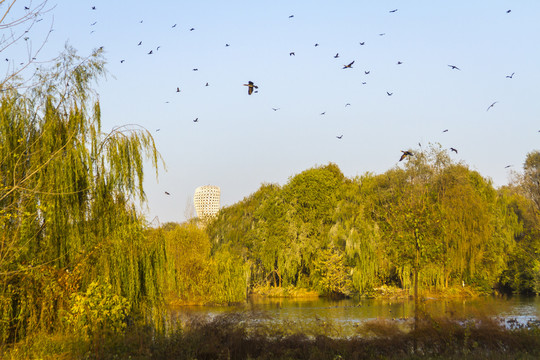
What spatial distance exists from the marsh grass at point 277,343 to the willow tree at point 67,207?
3.15ft

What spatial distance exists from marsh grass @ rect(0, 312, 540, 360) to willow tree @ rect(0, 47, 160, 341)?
0.96 metres

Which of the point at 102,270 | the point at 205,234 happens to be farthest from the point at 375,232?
the point at 102,270

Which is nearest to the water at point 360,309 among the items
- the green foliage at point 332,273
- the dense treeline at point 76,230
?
the green foliage at point 332,273

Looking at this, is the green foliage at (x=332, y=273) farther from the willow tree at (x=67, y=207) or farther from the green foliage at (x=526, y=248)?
the willow tree at (x=67, y=207)

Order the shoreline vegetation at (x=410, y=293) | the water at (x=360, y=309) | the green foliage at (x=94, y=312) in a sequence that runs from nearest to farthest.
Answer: the green foliage at (x=94, y=312) → the water at (x=360, y=309) → the shoreline vegetation at (x=410, y=293)

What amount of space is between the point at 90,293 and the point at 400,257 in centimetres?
1111

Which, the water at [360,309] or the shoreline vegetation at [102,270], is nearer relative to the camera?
the shoreline vegetation at [102,270]

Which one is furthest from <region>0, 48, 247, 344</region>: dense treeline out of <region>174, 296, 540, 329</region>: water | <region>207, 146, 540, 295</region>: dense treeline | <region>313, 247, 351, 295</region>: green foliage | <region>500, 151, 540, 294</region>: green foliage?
<region>500, 151, 540, 294</region>: green foliage

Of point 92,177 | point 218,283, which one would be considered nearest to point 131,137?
point 92,177

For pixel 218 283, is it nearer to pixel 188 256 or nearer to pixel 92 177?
pixel 188 256

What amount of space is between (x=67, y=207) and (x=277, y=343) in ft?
19.5

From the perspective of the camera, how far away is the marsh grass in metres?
10.7

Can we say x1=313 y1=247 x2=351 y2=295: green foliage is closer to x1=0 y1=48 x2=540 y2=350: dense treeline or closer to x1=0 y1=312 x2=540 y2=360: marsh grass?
x1=0 y1=48 x2=540 y2=350: dense treeline

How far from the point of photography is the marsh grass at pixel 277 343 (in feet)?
35.2
